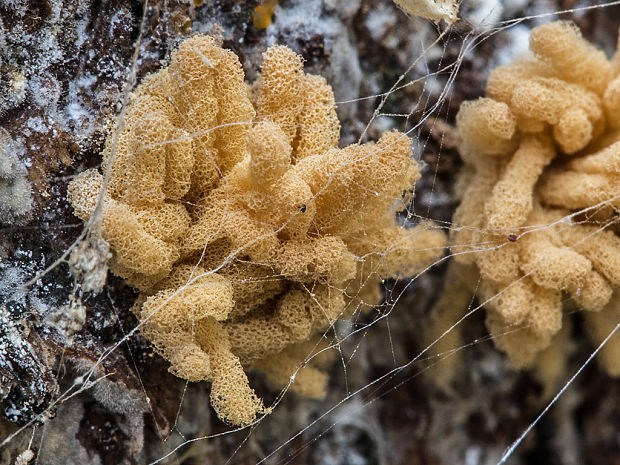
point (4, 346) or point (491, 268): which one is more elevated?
point (4, 346)

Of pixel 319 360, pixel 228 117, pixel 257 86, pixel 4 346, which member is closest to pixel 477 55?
pixel 257 86

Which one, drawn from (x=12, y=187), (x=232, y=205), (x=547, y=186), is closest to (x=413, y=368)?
(x=547, y=186)

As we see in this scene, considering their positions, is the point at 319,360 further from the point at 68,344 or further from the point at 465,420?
the point at 465,420

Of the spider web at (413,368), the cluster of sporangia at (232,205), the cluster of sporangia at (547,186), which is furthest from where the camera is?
the spider web at (413,368)

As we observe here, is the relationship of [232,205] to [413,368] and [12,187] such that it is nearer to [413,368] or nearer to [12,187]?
[12,187]

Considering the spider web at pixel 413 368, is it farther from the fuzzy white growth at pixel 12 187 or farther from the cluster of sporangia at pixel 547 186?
the fuzzy white growth at pixel 12 187

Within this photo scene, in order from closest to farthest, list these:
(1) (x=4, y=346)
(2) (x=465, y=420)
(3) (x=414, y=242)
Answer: (1) (x=4, y=346), (3) (x=414, y=242), (2) (x=465, y=420)

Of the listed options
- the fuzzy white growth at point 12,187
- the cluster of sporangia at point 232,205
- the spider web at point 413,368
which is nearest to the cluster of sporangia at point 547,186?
the spider web at point 413,368
